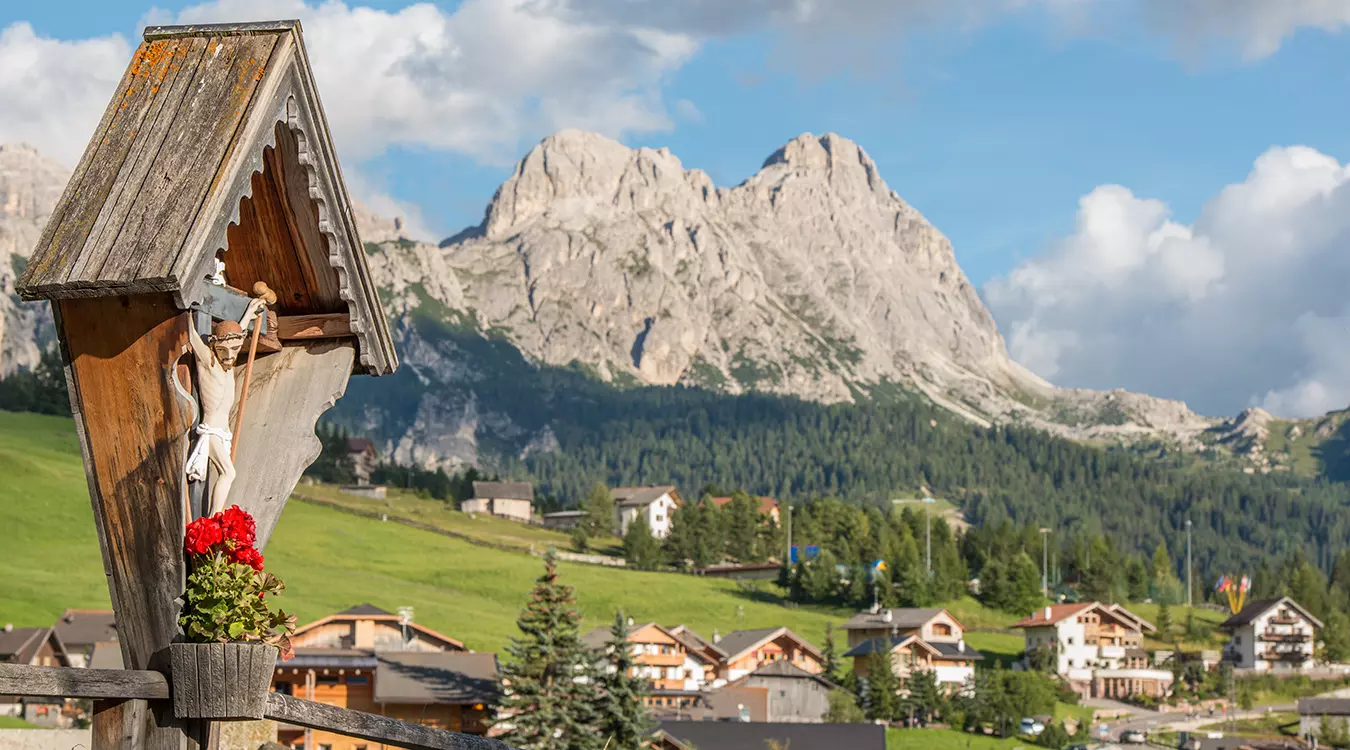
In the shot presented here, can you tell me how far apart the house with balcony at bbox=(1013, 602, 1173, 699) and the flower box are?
122709mm

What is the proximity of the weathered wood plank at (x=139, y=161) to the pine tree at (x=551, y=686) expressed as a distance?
166 feet

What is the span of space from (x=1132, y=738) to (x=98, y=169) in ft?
312

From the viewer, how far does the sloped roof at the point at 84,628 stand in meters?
84.1

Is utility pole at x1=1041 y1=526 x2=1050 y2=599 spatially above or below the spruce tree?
above

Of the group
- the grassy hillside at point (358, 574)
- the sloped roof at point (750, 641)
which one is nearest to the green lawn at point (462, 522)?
the grassy hillside at point (358, 574)

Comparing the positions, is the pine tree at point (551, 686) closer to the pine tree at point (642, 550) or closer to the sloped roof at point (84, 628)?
the sloped roof at point (84, 628)

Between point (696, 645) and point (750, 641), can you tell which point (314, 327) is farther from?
point (750, 641)

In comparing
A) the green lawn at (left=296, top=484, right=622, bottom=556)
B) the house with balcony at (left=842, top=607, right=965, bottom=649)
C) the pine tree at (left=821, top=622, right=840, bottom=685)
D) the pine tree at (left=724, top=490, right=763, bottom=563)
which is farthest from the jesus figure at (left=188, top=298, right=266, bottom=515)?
the pine tree at (left=724, top=490, right=763, bottom=563)

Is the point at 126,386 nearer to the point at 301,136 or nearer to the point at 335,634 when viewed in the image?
the point at 301,136

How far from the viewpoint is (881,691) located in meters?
99.4

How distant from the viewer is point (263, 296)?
308 inches

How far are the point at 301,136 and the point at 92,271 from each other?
4.56 ft

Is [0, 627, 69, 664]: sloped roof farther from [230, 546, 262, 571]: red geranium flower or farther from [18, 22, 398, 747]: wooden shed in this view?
[230, 546, 262, 571]: red geranium flower

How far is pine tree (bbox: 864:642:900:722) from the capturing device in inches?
3873
